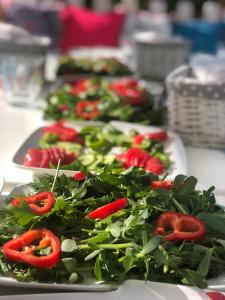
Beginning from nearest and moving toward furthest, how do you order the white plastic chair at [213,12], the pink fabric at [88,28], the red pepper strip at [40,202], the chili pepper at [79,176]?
the red pepper strip at [40,202] < the chili pepper at [79,176] < the pink fabric at [88,28] < the white plastic chair at [213,12]

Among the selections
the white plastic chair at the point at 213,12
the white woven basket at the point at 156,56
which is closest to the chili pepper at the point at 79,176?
the white woven basket at the point at 156,56

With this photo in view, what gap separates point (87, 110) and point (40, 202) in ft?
2.57

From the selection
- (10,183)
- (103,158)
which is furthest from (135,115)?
(10,183)

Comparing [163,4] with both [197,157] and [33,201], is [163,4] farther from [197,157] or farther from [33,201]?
[33,201]

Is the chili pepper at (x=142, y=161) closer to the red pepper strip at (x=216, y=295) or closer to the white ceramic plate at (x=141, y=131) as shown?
the white ceramic plate at (x=141, y=131)

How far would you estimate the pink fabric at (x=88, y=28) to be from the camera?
4.02 metres

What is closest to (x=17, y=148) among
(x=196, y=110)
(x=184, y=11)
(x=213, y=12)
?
(x=196, y=110)

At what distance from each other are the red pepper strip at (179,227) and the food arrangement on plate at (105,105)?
2.55 ft

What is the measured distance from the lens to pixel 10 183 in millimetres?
1102

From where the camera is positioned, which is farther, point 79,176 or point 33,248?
point 79,176

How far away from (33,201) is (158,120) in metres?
0.81

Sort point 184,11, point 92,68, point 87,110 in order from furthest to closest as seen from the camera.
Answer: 1. point 184,11
2. point 92,68
3. point 87,110

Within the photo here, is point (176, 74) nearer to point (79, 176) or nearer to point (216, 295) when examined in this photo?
point (79, 176)

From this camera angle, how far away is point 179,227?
0.77 meters
